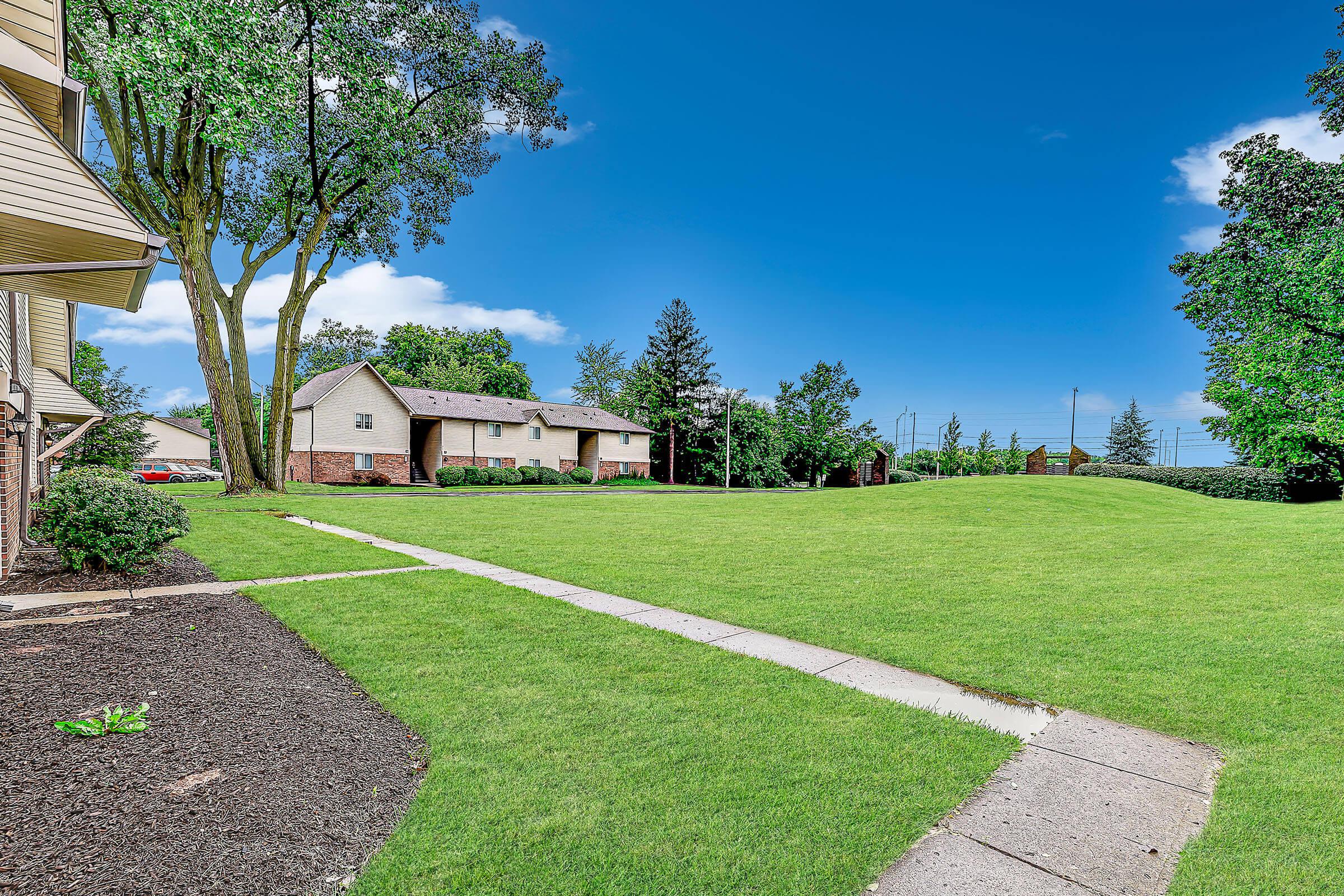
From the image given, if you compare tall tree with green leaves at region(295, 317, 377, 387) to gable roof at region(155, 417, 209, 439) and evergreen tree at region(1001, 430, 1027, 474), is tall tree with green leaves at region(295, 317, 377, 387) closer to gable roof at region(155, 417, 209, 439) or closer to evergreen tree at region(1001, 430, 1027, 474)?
gable roof at region(155, 417, 209, 439)

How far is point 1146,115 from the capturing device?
22156 mm

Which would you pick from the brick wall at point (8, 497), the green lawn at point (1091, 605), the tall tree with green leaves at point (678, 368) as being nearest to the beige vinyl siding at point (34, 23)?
the brick wall at point (8, 497)

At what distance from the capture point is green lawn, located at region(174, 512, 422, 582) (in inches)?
311

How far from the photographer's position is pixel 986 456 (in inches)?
2069

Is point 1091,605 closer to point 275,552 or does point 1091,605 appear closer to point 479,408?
point 275,552

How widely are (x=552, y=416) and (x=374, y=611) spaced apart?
3764 cm

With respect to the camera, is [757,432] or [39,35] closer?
[39,35]

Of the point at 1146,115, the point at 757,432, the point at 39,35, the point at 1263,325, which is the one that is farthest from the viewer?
the point at 757,432

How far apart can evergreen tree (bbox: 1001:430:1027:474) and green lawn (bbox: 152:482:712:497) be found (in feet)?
117

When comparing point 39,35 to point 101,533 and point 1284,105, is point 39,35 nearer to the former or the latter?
point 101,533

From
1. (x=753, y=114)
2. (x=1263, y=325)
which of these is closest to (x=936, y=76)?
(x=753, y=114)

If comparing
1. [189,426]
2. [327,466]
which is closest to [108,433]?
[327,466]

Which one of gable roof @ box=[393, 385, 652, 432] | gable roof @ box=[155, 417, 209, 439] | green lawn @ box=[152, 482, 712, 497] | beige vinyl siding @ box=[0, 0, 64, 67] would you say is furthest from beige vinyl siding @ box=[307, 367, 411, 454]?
beige vinyl siding @ box=[0, 0, 64, 67]

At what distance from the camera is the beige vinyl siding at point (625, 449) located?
45344mm
